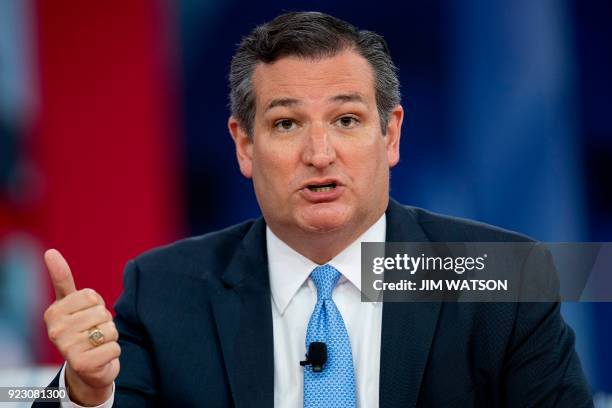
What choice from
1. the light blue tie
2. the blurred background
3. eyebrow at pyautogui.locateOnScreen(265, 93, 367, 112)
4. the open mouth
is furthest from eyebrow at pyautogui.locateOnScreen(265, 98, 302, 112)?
the blurred background

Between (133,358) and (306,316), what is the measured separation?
0.45 metres

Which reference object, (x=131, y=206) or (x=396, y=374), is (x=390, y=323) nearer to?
(x=396, y=374)

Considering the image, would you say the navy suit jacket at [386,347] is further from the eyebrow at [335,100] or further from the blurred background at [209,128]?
the blurred background at [209,128]

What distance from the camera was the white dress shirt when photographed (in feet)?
7.16

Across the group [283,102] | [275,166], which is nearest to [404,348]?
[275,166]

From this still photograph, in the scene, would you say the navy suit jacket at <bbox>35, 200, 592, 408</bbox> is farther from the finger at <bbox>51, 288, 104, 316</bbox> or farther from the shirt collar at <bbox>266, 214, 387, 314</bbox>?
the finger at <bbox>51, 288, 104, 316</bbox>

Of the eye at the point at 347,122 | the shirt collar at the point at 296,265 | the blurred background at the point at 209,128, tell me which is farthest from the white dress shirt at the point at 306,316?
the blurred background at the point at 209,128

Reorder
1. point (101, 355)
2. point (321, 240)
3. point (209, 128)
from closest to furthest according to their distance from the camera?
1. point (101, 355)
2. point (321, 240)
3. point (209, 128)

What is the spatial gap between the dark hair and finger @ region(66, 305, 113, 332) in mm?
734

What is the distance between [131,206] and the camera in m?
3.66

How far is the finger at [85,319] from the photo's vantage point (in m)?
1.91

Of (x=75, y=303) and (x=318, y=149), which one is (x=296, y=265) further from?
(x=75, y=303)

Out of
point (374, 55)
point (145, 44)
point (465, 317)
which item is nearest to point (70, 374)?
point (465, 317)

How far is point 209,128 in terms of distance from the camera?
3570 millimetres
